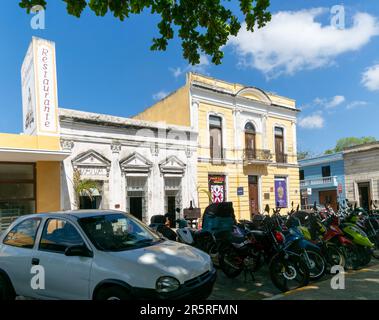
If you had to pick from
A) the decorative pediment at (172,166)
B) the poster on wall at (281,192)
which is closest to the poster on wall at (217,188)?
the decorative pediment at (172,166)

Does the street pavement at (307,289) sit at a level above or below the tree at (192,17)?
below

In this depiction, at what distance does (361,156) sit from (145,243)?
27.9 metres

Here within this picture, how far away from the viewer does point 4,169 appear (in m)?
12.3

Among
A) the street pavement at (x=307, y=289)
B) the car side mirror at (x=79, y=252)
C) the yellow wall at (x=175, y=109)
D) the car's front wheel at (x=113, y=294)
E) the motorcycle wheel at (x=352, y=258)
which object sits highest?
the yellow wall at (x=175, y=109)

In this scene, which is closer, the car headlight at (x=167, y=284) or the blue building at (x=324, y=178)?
the car headlight at (x=167, y=284)

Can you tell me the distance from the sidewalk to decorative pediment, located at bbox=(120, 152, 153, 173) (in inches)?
422

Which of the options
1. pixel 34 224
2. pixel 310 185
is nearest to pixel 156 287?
pixel 34 224

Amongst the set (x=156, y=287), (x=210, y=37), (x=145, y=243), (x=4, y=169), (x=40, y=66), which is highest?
(x=40, y=66)

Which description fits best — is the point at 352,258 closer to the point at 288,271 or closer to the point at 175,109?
the point at 288,271

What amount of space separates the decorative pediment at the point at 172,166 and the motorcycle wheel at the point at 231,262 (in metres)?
9.96

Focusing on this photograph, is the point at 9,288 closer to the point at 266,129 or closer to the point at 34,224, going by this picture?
the point at 34,224

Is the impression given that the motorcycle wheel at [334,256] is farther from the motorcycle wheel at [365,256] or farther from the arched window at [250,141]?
the arched window at [250,141]

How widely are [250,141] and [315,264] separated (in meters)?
14.6

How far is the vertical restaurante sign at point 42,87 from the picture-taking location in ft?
40.9
